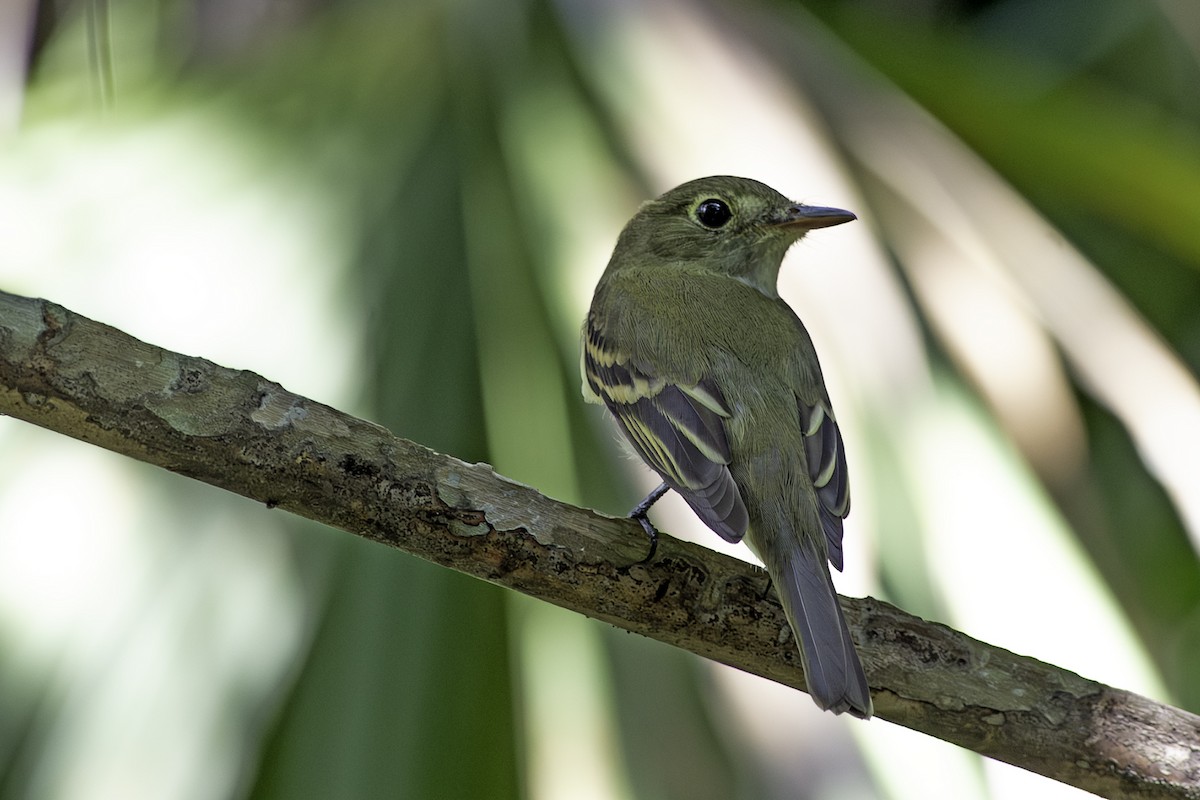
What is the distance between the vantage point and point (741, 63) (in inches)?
146

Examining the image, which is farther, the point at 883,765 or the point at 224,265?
the point at 224,265

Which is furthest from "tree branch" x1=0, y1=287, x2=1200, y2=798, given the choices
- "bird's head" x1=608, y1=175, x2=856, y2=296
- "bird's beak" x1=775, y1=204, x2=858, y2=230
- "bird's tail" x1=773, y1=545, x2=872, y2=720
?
"bird's head" x1=608, y1=175, x2=856, y2=296

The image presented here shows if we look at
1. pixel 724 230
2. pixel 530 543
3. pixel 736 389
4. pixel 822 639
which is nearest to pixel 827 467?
pixel 736 389

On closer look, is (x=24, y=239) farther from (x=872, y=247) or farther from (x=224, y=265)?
(x=872, y=247)

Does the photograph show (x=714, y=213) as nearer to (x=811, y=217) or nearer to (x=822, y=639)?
(x=811, y=217)

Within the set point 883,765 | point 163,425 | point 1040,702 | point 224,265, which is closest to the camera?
point 163,425

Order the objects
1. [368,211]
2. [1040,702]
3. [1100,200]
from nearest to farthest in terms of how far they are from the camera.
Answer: [1040,702] < [368,211] < [1100,200]

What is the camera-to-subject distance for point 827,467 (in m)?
2.23

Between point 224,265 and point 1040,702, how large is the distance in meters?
2.14

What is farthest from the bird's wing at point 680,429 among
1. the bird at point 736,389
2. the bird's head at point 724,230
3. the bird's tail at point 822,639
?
the bird's head at point 724,230

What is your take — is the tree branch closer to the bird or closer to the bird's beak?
the bird

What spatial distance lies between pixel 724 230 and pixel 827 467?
2.84 ft

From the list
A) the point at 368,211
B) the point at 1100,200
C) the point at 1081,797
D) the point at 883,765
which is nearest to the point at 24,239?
the point at 368,211

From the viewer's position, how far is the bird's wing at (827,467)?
213cm
